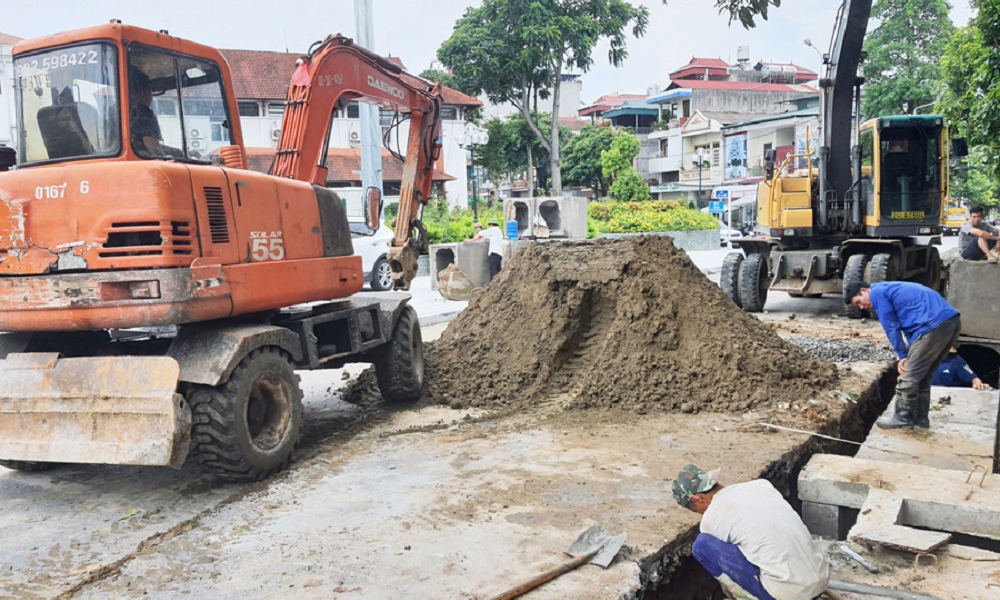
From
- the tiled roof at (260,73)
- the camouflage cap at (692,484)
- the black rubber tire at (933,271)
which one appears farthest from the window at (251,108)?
the camouflage cap at (692,484)

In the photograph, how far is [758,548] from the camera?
3.46 m

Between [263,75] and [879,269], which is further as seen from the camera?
[263,75]

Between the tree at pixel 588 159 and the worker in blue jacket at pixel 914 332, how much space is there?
36318 mm

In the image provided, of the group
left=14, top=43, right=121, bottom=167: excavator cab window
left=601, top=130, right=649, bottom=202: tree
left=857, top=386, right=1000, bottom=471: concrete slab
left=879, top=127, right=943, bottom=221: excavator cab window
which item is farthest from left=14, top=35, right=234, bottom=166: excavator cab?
left=601, top=130, right=649, bottom=202: tree

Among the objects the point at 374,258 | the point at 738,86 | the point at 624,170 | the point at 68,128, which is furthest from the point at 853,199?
the point at 738,86

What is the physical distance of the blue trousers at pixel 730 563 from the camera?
3.51 metres

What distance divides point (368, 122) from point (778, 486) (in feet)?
32.8

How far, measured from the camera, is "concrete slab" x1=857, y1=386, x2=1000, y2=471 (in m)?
5.90

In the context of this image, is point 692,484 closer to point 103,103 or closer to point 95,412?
point 95,412

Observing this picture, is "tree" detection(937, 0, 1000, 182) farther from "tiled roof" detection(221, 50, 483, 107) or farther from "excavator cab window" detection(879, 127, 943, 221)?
"tiled roof" detection(221, 50, 483, 107)

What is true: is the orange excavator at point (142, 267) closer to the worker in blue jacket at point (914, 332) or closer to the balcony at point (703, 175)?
the worker in blue jacket at point (914, 332)

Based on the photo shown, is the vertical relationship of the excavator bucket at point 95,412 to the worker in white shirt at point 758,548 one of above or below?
above

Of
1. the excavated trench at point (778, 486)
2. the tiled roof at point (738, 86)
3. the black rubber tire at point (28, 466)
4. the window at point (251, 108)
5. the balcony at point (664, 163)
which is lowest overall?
the excavated trench at point (778, 486)

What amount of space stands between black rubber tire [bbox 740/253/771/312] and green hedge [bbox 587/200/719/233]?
1335cm
